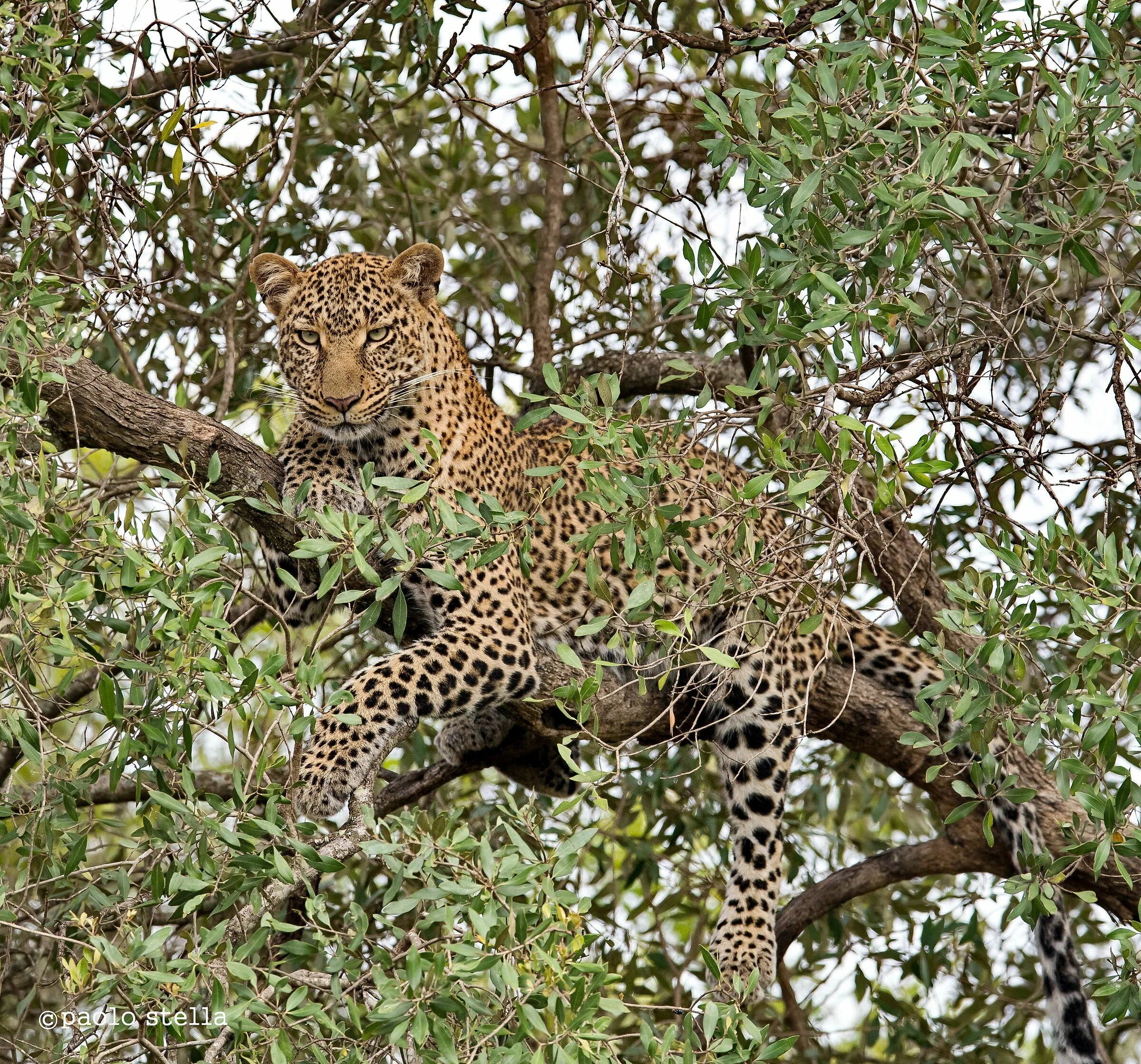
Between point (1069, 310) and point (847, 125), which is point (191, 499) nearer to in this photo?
point (847, 125)

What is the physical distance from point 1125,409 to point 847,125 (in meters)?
1.53

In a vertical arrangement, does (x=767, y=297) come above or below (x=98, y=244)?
below

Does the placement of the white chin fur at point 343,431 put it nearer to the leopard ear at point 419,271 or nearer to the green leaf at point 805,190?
the leopard ear at point 419,271

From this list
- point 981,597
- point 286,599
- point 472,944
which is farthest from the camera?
point 286,599

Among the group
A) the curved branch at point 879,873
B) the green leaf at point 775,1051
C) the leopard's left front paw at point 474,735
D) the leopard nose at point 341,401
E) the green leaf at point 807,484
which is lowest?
the green leaf at point 775,1051

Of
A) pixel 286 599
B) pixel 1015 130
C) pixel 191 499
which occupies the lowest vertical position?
pixel 191 499

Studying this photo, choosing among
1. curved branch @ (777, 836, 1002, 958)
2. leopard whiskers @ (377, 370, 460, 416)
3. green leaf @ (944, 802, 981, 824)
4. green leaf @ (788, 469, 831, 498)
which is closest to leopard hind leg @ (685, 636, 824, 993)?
curved branch @ (777, 836, 1002, 958)

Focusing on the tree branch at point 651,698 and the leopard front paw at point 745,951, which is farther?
the leopard front paw at point 745,951

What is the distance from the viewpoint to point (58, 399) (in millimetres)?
5359

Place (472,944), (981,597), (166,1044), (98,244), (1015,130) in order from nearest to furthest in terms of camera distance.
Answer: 1. (472,944)
2. (981,597)
3. (166,1044)
4. (1015,130)
5. (98,244)

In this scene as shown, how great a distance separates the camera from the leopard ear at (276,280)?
21.8ft

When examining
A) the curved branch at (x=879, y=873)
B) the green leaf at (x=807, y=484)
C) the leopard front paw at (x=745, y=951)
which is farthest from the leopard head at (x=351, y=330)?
the curved branch at (x=879, y=873)

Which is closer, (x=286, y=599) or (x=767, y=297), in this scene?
(x=767, y=297)

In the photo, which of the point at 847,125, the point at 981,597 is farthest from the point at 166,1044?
the point at 847,125
